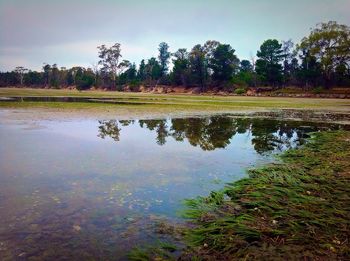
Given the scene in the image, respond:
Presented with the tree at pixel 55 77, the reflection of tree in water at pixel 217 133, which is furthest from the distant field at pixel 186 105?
the tree at pixel 55 77

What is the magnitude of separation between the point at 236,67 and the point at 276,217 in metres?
110

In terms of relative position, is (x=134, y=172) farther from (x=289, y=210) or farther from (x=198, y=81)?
(x=198, y=81)

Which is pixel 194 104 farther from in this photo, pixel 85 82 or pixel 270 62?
pixel 85 82

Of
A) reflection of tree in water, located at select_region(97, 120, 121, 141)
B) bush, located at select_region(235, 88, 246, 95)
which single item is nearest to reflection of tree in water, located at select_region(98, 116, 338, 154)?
reflection of tree in water, located at select_region(97, 120, 121, 141)

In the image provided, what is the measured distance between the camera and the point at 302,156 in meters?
12.7

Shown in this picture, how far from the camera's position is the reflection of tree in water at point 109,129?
17078 mm

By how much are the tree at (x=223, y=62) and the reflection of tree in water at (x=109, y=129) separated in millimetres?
79089

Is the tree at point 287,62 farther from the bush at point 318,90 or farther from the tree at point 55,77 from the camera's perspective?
the tree at point 55,77

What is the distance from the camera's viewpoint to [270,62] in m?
89.7

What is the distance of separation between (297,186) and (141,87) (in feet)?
369

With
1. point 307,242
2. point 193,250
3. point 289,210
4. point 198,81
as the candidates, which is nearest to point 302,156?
point 289,210

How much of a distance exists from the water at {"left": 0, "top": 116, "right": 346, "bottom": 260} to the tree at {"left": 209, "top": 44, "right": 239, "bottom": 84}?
81582mm

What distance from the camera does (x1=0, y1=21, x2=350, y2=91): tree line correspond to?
83.5 m

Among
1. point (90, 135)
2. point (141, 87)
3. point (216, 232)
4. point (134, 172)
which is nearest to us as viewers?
point (216, 232)
